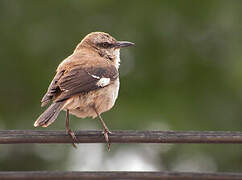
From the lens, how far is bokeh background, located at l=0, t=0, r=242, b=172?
1165 centimetres

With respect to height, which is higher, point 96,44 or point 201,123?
point 96,44

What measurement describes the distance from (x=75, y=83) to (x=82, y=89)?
9 centimetres

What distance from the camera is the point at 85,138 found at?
212 inches

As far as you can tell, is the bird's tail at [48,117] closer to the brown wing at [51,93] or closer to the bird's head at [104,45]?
the brown wing at [51,93]

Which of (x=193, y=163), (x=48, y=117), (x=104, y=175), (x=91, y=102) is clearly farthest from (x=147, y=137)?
(x=193, y=163)

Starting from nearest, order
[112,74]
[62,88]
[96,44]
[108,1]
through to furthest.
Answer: [62,88], [112,74], [96,44], [108,1]

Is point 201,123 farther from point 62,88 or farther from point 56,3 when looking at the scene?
point 62,88

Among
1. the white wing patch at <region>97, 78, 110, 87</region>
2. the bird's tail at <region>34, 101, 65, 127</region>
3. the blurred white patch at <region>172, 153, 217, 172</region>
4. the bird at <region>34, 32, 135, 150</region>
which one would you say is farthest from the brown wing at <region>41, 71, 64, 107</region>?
the blurred white patch at <region>172, 153, 217, 172</region>

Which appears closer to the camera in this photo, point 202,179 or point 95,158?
point 202,179

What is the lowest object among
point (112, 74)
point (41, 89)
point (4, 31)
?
point (41, 89)

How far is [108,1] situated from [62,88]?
7210 millimetres

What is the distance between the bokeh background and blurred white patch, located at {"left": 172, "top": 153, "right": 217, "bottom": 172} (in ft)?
0.06

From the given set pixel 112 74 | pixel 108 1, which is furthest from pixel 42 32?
pixel 112 74

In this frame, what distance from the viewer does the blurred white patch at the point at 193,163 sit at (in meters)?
11.9
